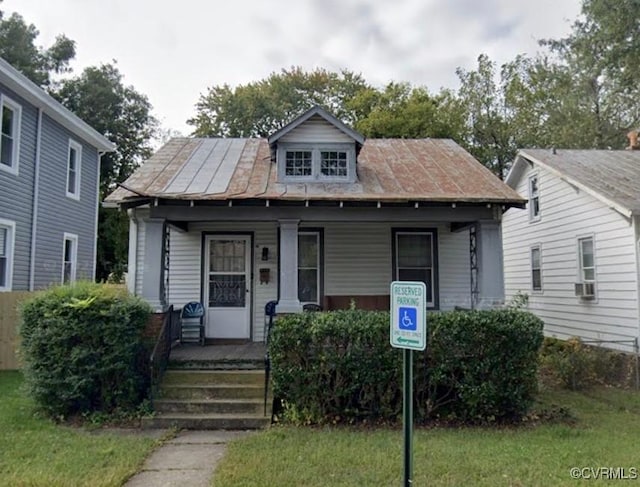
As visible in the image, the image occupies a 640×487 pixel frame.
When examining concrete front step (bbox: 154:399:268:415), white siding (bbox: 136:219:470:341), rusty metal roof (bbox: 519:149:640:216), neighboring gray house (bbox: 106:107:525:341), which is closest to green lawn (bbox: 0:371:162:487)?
concrete front step (bbox: 154:399:268:415)

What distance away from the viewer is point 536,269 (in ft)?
44.7

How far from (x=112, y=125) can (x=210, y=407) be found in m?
23.6

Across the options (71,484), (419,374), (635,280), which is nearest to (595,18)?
(635,280)

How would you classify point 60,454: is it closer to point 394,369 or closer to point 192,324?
point 394,369

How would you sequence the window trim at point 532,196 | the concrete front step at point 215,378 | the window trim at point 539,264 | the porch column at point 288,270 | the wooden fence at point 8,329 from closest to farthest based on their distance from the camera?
the concrete front step at point 215,378 < the porch column at point 288,270 < the wooden fence at point 8,329 < the window trim at point 539,264 < the window trim at point 532,196

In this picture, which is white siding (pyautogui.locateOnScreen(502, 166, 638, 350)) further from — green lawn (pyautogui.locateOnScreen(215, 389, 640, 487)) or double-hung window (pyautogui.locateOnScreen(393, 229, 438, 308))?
green lawn (pyautogui.locateOnScreen(215, 389, 640, 487))

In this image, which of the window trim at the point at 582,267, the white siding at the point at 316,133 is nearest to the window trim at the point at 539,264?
the window trim at the point at 582,267

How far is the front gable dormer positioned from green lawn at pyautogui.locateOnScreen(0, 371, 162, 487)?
17.0ft

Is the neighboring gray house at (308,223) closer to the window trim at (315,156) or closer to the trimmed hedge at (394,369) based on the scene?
the window trim at (315,156)

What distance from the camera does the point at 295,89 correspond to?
2822 cm

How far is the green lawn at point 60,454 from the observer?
443 cm

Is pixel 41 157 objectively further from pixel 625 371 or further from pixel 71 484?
pixel 625 371

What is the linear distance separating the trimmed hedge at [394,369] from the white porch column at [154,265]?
2296mm

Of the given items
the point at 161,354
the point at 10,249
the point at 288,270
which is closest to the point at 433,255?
the point at 288,270
